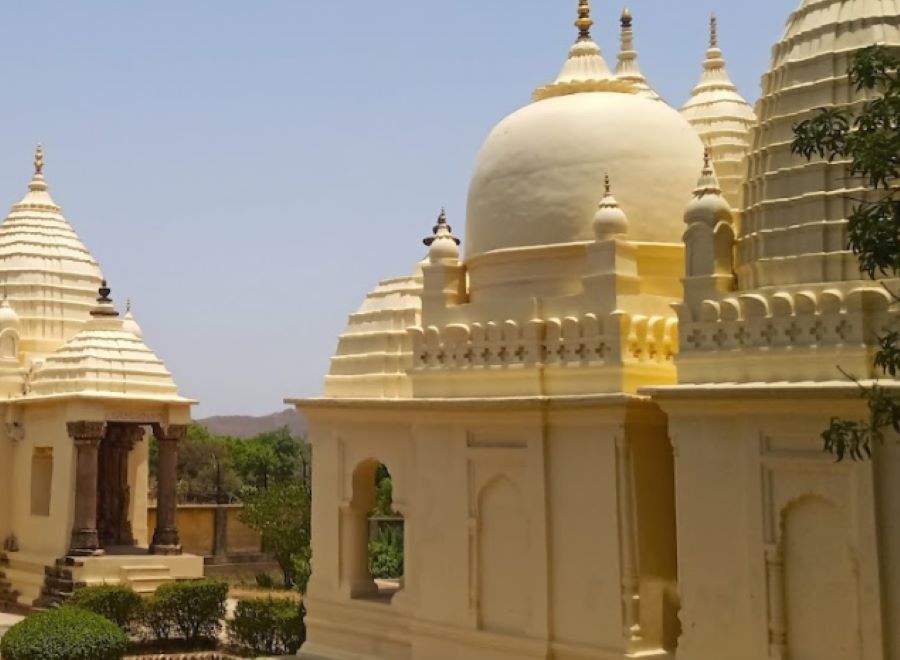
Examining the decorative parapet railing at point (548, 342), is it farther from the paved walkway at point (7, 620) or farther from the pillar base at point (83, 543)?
the paved walkway at point (7, 620)

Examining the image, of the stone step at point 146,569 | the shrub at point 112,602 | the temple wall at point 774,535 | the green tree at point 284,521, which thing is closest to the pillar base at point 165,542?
the stone step at point 146,569

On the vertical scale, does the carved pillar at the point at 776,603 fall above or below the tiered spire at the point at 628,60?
below

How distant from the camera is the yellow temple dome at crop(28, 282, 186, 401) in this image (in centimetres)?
2541

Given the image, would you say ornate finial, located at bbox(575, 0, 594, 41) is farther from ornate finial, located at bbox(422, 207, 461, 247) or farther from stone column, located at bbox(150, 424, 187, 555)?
stone column, located at bbox(150, 424, 187, 555)

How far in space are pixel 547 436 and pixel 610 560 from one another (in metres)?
1.71

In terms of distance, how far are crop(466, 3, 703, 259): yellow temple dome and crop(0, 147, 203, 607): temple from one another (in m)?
11.4

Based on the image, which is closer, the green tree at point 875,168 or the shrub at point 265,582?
the green tree at point 875,168

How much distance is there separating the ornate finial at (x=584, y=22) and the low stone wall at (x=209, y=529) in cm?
2026

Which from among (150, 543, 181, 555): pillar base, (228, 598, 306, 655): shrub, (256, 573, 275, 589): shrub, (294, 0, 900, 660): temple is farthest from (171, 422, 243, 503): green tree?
(294, 0, 900, 660): temple

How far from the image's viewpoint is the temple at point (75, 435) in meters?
24.8

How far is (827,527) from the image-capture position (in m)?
11.9

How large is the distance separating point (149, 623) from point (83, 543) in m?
2.78

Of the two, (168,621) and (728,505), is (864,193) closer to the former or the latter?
(728,505)

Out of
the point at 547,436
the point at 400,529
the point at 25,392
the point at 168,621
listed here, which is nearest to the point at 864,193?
the point at 547,436
